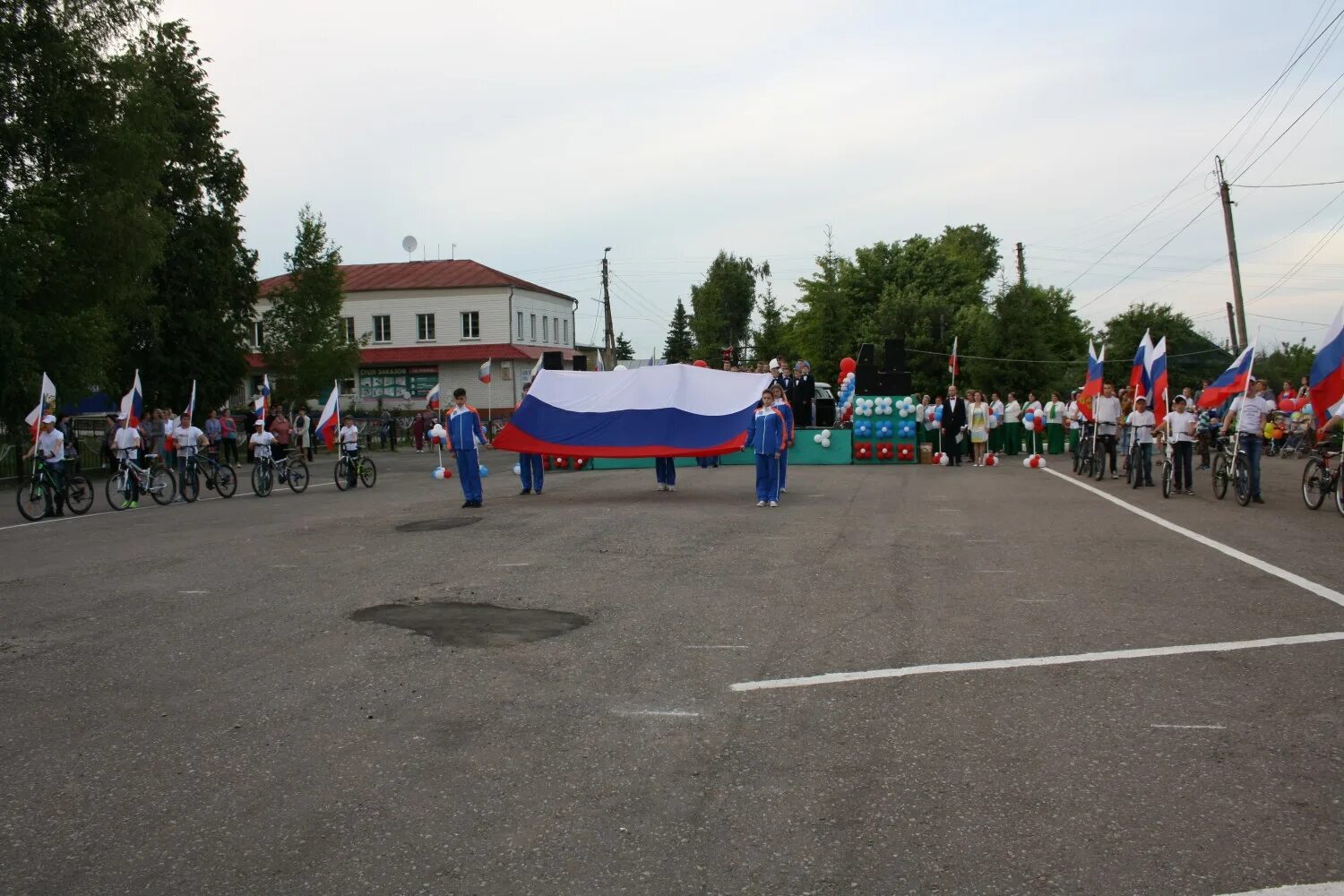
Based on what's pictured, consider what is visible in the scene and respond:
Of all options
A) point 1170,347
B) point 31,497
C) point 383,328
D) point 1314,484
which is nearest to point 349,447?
point 31,497

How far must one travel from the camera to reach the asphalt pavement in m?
4.15

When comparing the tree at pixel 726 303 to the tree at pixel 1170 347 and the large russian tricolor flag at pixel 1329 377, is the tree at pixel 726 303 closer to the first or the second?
the tree at pixel 1170 347

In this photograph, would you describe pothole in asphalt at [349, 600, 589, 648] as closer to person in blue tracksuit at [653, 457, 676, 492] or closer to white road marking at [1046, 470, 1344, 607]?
white road marking at [1046, 470, 1344, 607]

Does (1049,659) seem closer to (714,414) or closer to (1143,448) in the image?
(714,414)

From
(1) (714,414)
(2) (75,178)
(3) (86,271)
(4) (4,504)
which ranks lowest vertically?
(4) (4,504)

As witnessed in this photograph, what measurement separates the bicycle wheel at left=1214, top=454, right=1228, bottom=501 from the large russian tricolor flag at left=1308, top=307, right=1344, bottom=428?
2550 millimetres

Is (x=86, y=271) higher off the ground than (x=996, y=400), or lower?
higher

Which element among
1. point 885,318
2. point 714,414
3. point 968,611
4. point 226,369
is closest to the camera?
point 968,611

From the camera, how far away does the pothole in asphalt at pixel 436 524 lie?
14781 millimetres

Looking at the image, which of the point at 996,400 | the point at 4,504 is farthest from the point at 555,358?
the point at 996,400

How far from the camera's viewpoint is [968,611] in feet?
28.0

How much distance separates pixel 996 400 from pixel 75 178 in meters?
25.9

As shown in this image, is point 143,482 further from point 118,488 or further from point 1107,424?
point 1107,424

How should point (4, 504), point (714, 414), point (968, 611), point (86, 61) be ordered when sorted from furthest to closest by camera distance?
point (86, 61), point (4, 504), point (714, 414), point (968, 611)
